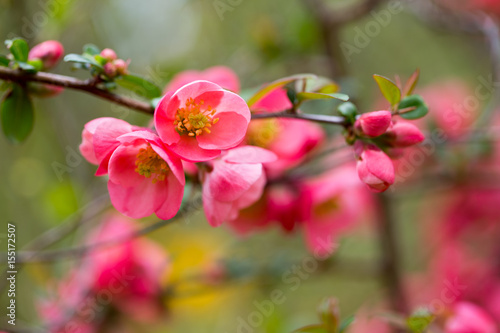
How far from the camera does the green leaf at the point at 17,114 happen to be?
22.9 inches

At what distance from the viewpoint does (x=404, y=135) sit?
1.77 ft

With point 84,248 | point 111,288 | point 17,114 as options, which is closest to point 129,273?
point 111,288

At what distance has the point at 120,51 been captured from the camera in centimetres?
157

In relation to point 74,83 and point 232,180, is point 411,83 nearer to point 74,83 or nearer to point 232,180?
point 232,180

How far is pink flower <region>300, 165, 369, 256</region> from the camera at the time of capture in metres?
0.92

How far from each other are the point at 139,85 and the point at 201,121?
105mm

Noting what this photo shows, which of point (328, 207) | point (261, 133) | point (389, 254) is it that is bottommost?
point (389, 254)

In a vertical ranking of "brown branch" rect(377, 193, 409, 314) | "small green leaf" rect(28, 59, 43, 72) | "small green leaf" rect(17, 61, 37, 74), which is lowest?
"brown branch" rect(377, 193, 409, 314)

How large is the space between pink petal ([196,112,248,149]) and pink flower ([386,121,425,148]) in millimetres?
164

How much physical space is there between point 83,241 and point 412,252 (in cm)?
155

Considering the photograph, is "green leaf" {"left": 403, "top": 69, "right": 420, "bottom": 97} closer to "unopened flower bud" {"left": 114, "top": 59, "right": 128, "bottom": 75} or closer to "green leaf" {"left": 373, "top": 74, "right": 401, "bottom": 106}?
"green leaf" {"left": 373, "top": 74, "right": 401, "bottom": 106}

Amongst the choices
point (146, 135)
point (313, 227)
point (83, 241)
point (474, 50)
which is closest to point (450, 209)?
point (313, 227)

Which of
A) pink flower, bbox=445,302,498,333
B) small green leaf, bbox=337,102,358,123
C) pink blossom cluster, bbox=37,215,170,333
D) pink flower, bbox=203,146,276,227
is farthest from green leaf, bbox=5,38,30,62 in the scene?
pink flower, bbox=445,302,498,333

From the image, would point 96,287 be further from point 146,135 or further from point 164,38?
point 164,38
